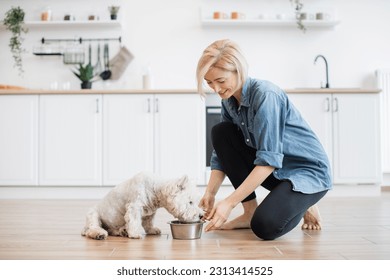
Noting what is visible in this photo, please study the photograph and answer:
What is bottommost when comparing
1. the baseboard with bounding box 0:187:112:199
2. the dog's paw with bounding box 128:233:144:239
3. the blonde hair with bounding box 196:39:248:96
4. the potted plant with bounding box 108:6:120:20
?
the baseboard with bounding box 0:187:112:199

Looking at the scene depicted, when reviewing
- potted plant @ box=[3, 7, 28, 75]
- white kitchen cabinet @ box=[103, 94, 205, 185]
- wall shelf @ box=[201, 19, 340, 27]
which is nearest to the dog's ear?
white kitchen cabinet @ box=[103, 94, 205, 185]

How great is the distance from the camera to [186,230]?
6.56 feet

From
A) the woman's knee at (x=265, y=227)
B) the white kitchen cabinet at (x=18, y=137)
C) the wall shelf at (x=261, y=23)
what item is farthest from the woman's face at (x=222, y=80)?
the wall shelf at (x=261, y=23)

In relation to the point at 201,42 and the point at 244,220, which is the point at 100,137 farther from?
the point at 244,220

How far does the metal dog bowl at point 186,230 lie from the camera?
1.98 meters

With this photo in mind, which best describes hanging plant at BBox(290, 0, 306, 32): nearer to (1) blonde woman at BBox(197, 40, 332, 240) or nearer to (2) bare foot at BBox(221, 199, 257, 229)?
(1) blonde woman at BBox(197, 40, 332, 240)

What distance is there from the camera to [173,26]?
16.6 feet

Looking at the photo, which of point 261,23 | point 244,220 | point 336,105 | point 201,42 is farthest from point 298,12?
point 244,220

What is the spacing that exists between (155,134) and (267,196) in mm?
2436

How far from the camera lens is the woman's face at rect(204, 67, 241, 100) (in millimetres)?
1884

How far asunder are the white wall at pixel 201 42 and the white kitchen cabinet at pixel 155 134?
27.1 inches

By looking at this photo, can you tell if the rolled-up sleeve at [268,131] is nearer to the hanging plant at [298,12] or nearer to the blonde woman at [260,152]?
the blonde woman at [260,152]

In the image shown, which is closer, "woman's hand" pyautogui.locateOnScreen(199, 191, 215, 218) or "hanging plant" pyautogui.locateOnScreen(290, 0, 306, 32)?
"woman's hand" pyautogui.locateOnScreen(199, 191, 215, 218)

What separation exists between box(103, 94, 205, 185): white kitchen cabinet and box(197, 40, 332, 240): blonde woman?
200cm
